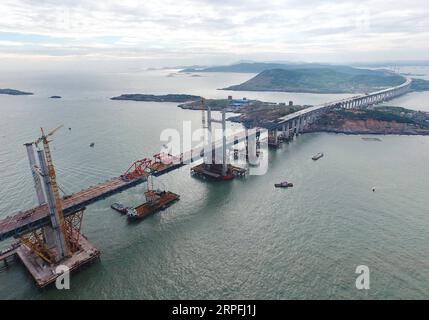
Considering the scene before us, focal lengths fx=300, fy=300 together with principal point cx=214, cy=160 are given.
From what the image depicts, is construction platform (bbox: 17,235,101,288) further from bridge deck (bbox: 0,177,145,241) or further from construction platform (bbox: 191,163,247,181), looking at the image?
construction platform (bbox: 191,163,247,181)

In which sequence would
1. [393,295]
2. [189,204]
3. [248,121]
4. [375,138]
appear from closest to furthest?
[393,295]
[189,204]
[375,138]
[248,121]

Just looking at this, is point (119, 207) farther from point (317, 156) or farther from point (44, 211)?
point (317, 156)

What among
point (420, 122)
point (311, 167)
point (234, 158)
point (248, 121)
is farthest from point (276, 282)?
point (420, 122)

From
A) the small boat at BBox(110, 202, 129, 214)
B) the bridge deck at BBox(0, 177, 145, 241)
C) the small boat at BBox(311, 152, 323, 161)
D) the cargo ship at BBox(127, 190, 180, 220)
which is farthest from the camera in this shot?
the small boat at BBox(311, 152, 323, 161)

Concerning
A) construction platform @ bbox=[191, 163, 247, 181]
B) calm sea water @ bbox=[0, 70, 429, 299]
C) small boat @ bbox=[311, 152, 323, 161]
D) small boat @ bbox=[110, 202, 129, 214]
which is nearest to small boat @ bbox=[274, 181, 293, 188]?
calm sea water @ bbox=[0, 70, 429, 299]

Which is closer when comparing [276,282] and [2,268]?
[276,282]

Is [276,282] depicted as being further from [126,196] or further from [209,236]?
[126,196]
